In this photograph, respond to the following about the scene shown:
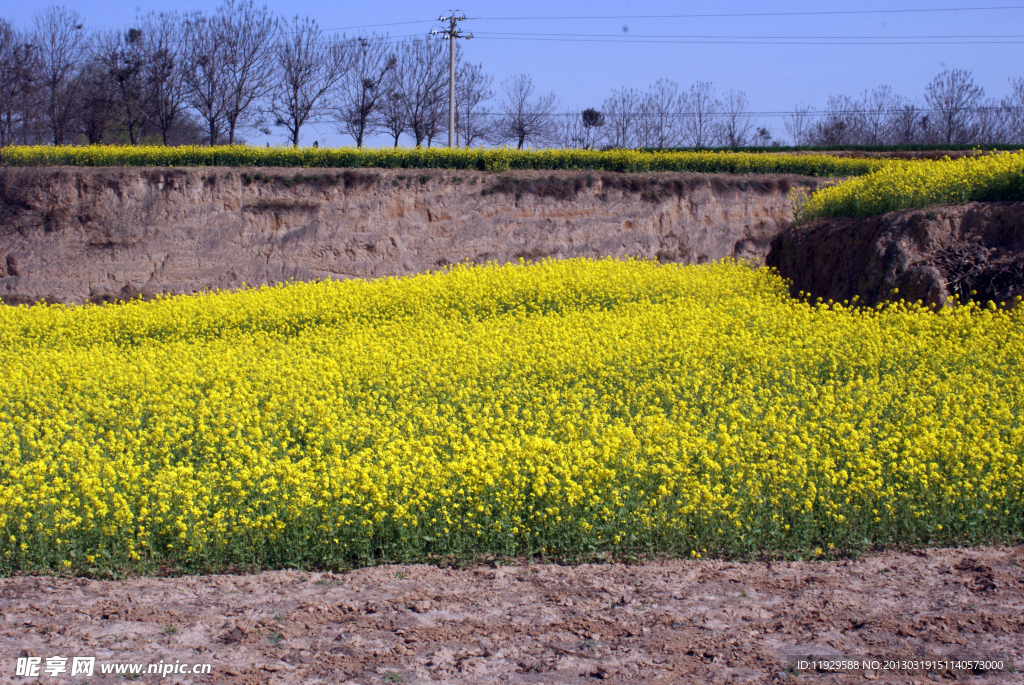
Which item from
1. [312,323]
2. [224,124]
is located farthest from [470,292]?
[224,124]

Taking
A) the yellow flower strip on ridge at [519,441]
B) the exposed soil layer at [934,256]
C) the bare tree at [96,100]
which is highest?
the bare tree at [96,100]

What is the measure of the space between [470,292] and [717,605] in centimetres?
947

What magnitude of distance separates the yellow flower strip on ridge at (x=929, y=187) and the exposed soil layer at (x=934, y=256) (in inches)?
25.9

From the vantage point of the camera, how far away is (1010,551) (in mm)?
4789

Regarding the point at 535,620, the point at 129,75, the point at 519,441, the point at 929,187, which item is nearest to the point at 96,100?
the point at 129,75

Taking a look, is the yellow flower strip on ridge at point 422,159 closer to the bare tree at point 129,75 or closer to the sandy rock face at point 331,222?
the sandy rock face at point 331,222

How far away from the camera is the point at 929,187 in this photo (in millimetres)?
12555

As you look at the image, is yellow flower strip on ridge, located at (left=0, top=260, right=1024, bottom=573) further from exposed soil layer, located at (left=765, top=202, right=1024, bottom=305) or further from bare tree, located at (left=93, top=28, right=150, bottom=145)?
bare tree, located at (left=93, top=28, right=150, bottom=145)

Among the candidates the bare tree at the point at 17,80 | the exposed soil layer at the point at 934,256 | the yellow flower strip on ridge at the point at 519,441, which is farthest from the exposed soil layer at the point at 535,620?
the bare tree at the point at 17,80

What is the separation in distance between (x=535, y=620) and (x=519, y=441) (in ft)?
6.35

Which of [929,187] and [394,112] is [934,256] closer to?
Answer: [929,187]

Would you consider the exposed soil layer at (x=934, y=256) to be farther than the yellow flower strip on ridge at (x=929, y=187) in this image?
No

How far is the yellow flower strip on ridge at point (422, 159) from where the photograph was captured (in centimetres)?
1670

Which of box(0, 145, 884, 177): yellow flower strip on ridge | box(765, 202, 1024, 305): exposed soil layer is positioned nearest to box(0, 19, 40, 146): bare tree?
box(0, 145, 884, 177): yellow flower strip on ridge
